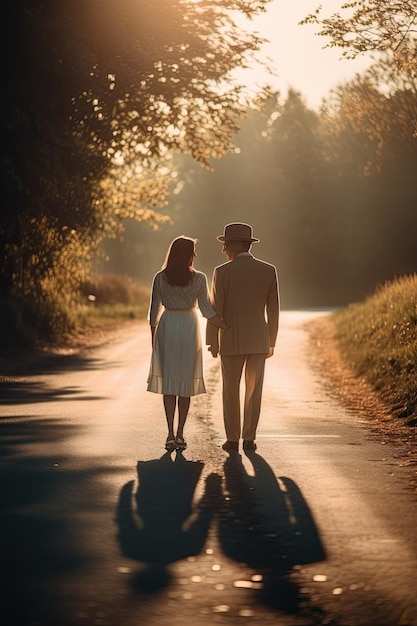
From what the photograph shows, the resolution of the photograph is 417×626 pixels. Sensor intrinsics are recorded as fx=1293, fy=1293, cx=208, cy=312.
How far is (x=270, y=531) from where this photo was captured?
7.92 meters

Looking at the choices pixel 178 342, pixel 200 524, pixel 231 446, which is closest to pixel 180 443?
pixel 231 446

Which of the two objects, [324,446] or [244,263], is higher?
[244,263]

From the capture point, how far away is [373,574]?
6.74 m

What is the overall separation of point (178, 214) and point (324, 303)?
3829 cm

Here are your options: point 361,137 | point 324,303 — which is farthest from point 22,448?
point 324,303

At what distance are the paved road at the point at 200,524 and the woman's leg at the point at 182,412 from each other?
0.22m

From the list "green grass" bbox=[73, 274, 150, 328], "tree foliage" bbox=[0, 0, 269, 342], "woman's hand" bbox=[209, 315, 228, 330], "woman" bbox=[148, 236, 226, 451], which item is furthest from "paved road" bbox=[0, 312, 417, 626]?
"green grass" bbox=[73, 274, 150, 328]

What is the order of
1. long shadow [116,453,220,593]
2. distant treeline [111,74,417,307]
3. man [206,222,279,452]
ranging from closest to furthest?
long shadow [116,453,220,593]
man [206,222,279,452]
distant treeline [111,74,417,307]

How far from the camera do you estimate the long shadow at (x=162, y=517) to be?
22.9 ft

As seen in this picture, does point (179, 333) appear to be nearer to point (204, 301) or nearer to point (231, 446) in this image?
point (204, 301)

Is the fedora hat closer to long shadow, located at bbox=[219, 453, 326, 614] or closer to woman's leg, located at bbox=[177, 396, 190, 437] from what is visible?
woman's leg, located at bbox=[177, 396, 190, 437]

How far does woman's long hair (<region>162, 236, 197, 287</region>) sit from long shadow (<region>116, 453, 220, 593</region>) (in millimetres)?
1810

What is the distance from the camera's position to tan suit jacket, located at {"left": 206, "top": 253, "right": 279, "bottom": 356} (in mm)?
11914

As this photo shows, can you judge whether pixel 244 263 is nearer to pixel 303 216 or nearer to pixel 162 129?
pixel 162 129
